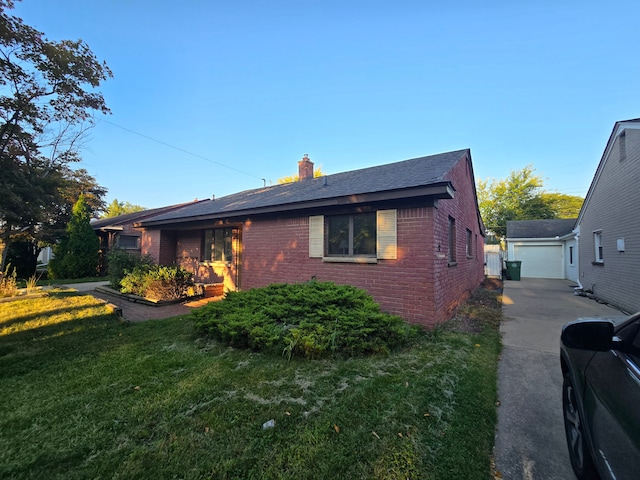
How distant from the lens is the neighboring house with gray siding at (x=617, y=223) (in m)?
7.88

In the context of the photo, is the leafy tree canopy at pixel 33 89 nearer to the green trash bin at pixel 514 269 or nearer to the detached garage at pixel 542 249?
the green trash bin at pixel 514 269

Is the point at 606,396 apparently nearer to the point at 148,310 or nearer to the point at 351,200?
the point at 351,200

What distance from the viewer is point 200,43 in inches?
350

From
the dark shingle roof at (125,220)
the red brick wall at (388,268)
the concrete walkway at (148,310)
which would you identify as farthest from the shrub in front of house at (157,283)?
the dark shingle roof at (125,220)

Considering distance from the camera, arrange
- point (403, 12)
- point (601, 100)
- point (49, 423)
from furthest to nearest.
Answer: point (601, 100) → point (403, 12) → point (49, 423)

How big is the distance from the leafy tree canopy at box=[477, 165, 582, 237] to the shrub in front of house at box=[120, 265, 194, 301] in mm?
38421

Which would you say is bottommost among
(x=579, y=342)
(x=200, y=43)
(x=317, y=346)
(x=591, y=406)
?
(x=317, y=346)

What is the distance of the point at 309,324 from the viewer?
4469 mm

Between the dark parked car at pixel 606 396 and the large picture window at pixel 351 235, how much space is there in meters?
4.49

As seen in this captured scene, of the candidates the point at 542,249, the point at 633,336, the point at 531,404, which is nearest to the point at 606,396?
the point at 633,336

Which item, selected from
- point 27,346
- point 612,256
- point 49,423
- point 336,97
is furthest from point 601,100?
point 27,346

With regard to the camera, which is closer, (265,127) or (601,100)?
(601,100)

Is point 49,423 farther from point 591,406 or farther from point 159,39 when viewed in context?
point 159,39

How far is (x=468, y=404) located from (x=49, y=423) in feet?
14.2
